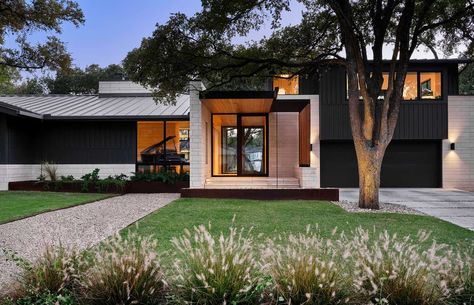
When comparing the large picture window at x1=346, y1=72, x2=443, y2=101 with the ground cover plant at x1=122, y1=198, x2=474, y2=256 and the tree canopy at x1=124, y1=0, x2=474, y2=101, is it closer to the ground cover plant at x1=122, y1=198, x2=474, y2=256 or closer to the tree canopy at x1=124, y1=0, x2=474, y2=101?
the tree canopy at x1=124, y1=0, x2=474, y2=101

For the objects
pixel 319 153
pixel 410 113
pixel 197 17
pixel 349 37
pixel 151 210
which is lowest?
pixel 151 210

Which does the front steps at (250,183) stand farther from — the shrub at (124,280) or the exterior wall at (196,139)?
the shrub at (124,280)

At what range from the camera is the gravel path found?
565 centimetres

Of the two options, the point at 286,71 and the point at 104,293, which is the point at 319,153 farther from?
the point at 104,293

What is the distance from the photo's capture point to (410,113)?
17812mm

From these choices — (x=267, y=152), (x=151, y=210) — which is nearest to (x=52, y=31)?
(x=151, y=210)

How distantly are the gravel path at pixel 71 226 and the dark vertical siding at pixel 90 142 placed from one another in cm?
564

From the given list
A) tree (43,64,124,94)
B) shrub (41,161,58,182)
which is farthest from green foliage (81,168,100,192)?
tree (43,64,124,94)

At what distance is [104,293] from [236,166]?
14319mm

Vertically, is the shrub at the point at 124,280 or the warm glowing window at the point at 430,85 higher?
the warm glowing window at the point at 430,85

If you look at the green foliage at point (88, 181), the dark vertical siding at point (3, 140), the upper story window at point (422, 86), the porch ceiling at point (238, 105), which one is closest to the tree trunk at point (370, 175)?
the porch ceiling at point (238, 105)

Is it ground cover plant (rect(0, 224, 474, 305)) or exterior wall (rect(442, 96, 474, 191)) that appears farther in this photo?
exterior wall (rect(442, 96, 474, 191))

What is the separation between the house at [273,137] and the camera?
56.2ft

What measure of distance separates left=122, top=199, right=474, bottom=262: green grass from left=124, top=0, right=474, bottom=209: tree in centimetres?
191
